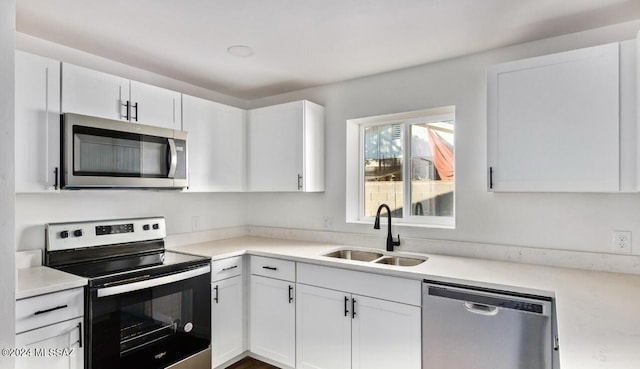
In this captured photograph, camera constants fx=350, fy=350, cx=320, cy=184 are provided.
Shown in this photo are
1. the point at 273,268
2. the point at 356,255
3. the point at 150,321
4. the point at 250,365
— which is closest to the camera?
the point at 150,321

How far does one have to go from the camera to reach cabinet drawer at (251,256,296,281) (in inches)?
96.9

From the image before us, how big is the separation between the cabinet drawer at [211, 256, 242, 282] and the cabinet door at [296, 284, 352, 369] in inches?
20.5

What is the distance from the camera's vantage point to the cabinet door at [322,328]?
2.23m

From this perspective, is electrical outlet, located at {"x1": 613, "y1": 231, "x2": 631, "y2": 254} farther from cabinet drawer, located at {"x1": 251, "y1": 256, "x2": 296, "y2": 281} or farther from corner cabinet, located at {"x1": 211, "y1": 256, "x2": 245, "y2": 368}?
corner cabinet, located at {"x1": 211, "y1": 256, "x2": 245, "y2": 368}

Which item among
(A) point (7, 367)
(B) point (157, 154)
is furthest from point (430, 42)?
(A) point (7, 367)

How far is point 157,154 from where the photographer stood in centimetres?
235

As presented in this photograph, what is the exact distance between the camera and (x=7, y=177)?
4.46 ft

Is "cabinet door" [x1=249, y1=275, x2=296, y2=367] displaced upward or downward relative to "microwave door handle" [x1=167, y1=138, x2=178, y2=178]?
downward

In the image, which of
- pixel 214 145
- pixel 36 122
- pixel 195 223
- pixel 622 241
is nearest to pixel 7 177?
pixel 36 122

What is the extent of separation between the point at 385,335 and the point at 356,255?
0.79 metres

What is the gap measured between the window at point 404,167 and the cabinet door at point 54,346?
196 cm

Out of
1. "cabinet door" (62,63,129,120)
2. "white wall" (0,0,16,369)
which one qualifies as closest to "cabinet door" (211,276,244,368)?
"white wall" (0,0,16,369)

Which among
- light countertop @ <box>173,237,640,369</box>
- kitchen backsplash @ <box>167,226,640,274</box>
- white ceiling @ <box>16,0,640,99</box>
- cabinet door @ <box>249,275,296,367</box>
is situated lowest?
cabinet door @ <box>249,275,296,367</box>

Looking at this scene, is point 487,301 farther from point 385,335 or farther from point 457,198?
point 457,198
